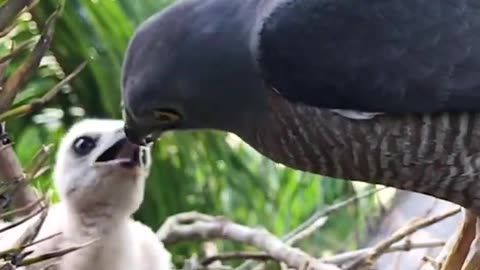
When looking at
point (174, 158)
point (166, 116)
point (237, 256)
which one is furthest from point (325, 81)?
point (174, 158)

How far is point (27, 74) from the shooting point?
17.8 inches

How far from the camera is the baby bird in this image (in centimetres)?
81

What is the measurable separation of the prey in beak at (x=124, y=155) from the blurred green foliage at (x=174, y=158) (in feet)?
0.67

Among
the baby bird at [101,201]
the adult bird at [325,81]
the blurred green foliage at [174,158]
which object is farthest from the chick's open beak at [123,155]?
the blurred green foliage at [174,158]

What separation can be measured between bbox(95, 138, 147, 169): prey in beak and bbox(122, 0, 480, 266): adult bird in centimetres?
10

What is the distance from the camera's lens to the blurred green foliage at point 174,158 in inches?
43.9

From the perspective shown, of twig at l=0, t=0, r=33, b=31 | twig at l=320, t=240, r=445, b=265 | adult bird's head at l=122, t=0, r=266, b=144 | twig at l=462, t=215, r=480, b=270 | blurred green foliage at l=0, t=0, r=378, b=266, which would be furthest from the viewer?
blurred green foliage at l=0, t=0, r=378, b=266

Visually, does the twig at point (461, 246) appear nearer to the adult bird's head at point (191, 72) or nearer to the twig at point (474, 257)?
the twig at point (474, 257)

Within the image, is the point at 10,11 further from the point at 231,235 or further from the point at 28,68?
the point at 231,235

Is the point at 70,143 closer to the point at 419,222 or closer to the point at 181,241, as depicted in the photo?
the point at 181,241

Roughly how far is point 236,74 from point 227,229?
322 mm

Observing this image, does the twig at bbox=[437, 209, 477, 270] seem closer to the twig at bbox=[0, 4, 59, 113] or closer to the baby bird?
the baby bird

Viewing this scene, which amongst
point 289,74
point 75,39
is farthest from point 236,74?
point 75,39

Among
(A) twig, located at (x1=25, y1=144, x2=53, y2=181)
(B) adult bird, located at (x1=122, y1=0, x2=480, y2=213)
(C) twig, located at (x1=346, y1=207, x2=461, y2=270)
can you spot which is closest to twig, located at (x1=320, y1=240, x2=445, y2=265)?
(C) twig, located at (x1=346, y1=207, x2=461, y2=270)
